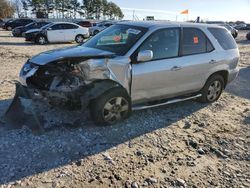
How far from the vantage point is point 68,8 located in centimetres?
7969

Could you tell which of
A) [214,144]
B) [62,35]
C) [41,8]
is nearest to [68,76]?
[214,144]

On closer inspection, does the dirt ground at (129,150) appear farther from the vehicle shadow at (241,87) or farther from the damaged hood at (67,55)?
the vehicle shadow at (241,87)

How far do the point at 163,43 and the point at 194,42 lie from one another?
35.9 inches

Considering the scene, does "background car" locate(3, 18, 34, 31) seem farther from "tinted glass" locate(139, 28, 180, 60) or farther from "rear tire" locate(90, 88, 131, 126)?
"rear tire" locate(90, 88, 131, 126)

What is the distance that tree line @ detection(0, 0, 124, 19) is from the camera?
7262 centimetres

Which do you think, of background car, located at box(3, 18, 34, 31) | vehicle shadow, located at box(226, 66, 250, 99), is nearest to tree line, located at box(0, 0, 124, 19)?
background car, located at box(3, 18, 34, 31)

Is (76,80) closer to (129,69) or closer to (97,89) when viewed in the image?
(97,89)

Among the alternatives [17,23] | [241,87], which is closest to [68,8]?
[17,23]

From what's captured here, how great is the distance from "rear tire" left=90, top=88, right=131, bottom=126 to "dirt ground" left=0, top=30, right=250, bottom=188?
0.53ft

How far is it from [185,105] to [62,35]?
669 inches

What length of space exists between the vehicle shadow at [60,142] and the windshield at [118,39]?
1.34 metres

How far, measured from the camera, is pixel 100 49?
5684 millimetres

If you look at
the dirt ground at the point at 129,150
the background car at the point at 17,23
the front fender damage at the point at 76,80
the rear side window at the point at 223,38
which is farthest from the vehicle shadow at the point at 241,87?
the background car at the point at 17,23

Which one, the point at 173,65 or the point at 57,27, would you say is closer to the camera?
the point at 173,65
